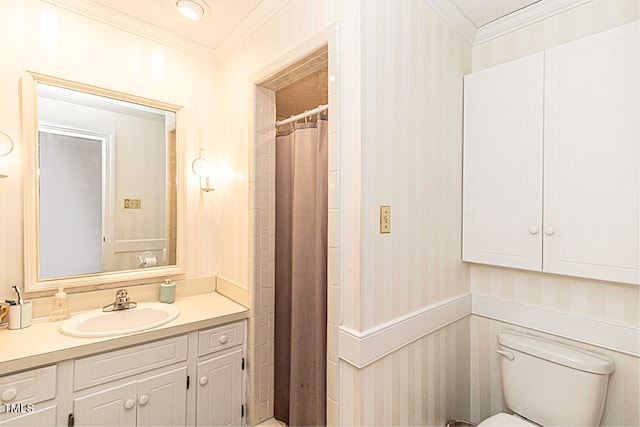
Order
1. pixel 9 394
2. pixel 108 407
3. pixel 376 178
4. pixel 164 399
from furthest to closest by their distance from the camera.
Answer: pixel 164 399 → pixel 108 407 → pixel 376 178 → pixel 9 394

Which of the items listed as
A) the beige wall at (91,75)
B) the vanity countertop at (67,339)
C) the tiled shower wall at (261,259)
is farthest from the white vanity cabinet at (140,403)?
the beige wall at (91,75)

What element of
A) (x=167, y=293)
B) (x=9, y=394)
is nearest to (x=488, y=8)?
(x=167, y=293)

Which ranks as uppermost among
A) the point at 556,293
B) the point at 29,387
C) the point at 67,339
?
the point at 556,293

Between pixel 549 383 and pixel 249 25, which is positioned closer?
pixel 549 383

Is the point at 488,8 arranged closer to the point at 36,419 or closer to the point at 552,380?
the point at 552,380

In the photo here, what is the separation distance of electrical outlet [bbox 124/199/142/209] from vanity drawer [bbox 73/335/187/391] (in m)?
0.83

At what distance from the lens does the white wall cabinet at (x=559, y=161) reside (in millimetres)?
1283

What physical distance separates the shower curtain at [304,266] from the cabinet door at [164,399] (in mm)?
595

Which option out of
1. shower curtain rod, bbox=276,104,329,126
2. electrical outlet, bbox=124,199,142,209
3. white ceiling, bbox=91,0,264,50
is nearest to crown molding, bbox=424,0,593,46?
shower curtain rod, bbox=276,104,329,126

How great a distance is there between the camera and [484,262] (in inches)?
67.2

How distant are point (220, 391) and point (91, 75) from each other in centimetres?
190

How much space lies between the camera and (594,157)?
4.45ft

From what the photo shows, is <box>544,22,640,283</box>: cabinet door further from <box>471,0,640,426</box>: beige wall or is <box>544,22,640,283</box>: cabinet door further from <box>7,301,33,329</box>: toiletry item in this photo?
<box>7,301,33,329</box>: toiletry item

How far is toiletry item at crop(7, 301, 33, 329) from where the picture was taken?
1.45 metres
